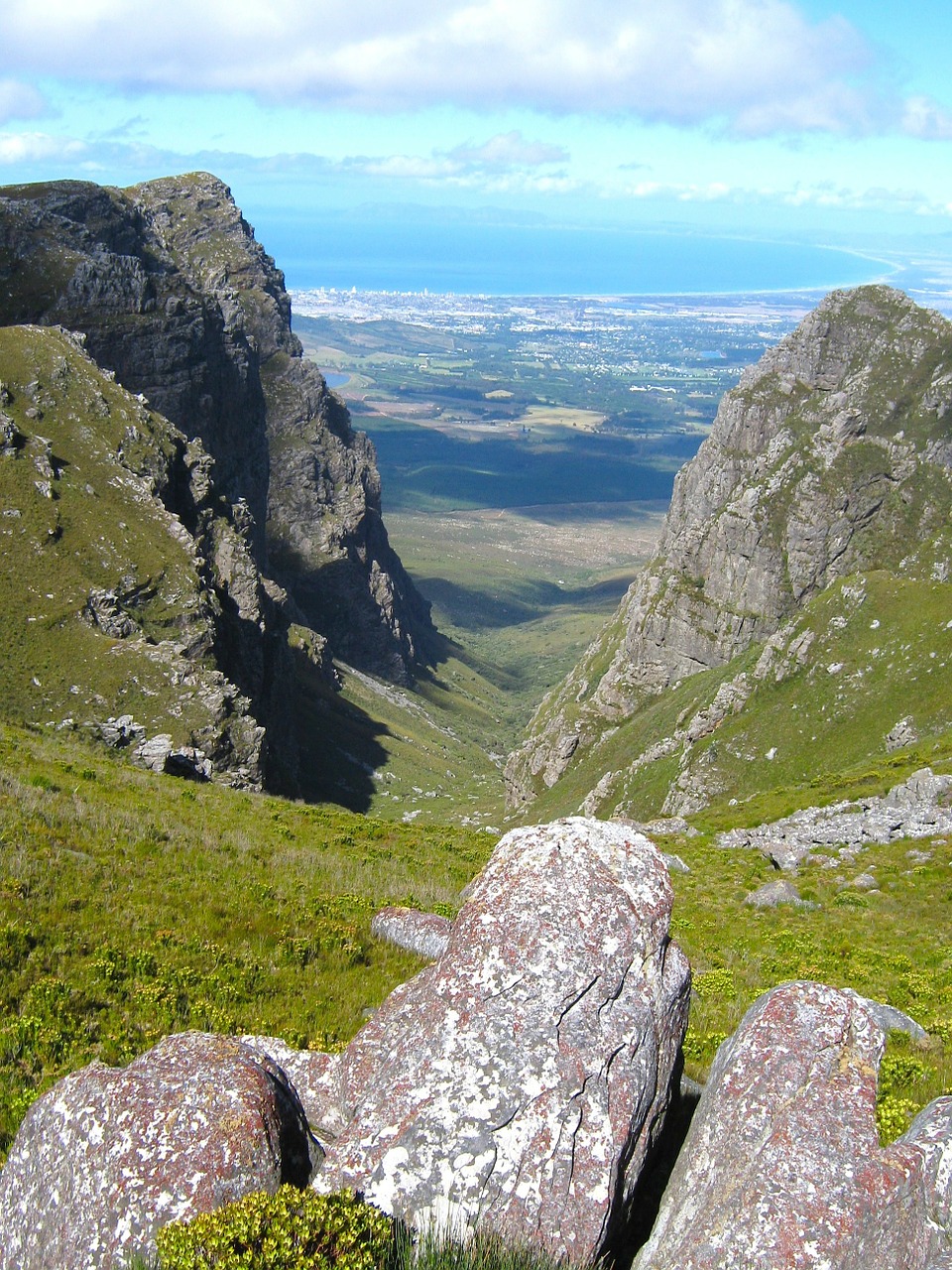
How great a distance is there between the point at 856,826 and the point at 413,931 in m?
37.1

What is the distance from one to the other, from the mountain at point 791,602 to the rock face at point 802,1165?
66.0 metres

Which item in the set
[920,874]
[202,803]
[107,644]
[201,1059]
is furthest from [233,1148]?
[107,644]

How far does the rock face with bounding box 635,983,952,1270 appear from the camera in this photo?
9219 mm

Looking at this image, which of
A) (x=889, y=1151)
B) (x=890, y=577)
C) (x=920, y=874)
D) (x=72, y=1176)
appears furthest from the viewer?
(x=890, y=577)

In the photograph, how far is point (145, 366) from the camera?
142 meters

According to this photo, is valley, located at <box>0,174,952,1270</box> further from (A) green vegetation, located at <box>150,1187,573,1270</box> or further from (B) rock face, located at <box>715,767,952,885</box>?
(A) green vegetation, located at <box>150,1187,573,1270</box>

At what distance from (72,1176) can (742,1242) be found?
6.74 metres

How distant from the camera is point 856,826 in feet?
161

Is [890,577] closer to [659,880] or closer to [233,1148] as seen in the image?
[659,880]

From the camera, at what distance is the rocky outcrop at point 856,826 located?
1800 inches

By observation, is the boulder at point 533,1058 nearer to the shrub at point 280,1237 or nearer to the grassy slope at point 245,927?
the shrub at point 280,1237

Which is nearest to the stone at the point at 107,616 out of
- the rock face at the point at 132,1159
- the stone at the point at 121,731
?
the stone at the point at 121,731

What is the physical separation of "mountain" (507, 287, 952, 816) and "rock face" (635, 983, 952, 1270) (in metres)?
66.0

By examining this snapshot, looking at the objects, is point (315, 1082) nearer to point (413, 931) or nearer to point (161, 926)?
point (413, 931)
